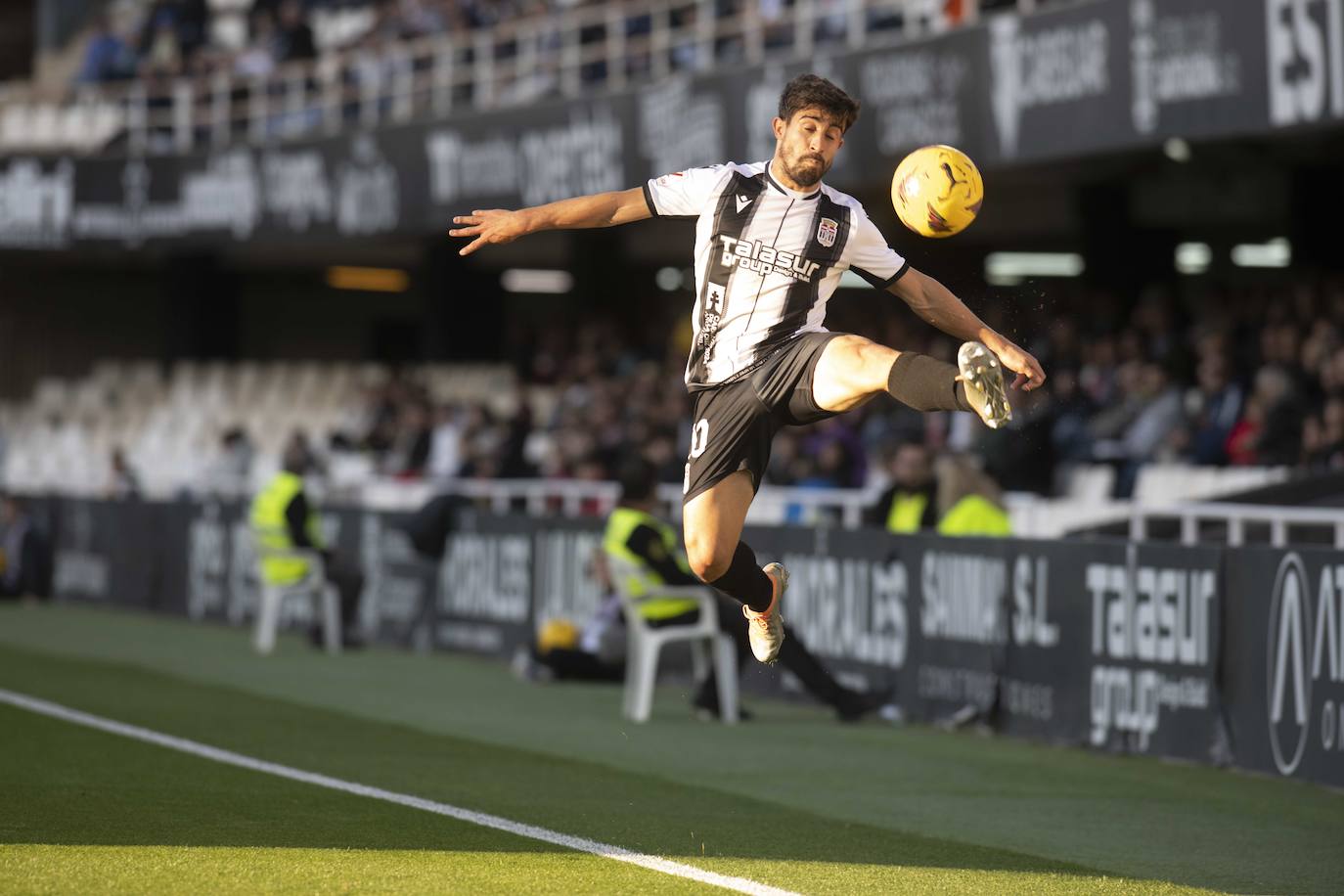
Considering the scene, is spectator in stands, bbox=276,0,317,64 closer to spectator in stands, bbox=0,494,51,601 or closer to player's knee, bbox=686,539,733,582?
spectator in stands, bbox=0,494,51,601

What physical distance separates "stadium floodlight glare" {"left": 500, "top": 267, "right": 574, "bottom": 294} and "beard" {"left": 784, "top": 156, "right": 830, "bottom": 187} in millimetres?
25890

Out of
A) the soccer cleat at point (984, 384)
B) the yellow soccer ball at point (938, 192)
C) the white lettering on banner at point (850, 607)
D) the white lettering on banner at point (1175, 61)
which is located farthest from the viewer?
the white lettering on banner at point (1175, 61)

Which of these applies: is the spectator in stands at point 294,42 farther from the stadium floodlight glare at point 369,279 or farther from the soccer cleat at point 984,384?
the soccer cleat at point 984,384

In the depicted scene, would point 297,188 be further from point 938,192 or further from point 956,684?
point 938,192

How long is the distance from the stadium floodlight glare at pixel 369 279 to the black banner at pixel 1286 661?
27.2m

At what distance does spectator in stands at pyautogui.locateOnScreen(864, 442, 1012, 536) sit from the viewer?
13023 millimetres

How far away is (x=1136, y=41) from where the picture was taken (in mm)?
16812

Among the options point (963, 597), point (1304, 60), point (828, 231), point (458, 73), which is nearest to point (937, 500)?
point (963, 597)

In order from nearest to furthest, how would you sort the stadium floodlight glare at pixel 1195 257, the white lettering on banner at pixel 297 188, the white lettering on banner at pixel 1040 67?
the white lettering on banner at pixel 1040 67 < the stadium floodlight glare at pixel 1195 257 < the white lettering on banner at pixel 297 188

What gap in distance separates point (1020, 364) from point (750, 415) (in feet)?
4.07

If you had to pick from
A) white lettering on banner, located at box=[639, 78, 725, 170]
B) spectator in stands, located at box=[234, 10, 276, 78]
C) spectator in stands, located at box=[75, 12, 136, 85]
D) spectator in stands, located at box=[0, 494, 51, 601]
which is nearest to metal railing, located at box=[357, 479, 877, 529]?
white lettering on banner, located at box=[639, 78, 725, 170]

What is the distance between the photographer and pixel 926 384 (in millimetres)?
6898

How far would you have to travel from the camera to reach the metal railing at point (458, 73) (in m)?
21.0

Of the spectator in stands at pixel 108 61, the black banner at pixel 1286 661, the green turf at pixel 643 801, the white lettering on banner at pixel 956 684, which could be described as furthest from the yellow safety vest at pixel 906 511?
the spectator in stands at pixel 108 61
